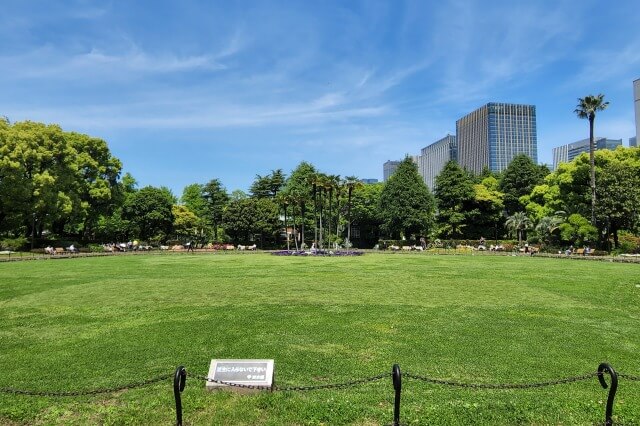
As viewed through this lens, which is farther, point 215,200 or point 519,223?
point 215,200

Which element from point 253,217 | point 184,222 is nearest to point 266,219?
point 253,217

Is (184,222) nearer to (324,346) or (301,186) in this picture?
(301,186)

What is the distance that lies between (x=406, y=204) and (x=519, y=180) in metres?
15.9

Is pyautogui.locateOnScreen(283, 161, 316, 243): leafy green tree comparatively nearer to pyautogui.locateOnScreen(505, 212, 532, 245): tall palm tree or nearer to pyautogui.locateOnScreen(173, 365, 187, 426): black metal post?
pyautogui.locateOnScreen(505, 212, 532, 245): tall palm tree

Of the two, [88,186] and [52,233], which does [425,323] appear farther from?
[52,233]

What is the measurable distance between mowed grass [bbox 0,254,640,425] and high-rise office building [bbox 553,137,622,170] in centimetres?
11153

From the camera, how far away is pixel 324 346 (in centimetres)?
842

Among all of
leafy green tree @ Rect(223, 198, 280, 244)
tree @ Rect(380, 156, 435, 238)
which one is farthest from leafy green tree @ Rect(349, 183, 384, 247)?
leafy green tree @ Rect(223, 198, 280, 244)

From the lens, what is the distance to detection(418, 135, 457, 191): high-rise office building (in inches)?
6156

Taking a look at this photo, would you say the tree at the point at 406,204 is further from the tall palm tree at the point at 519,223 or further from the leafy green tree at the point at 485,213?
the tall palm tree at the point at 519,223

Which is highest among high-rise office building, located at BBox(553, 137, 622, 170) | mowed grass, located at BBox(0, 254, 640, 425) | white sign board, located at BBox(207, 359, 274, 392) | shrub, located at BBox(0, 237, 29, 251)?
high-rise office building, located at BBox(553, 137, 622, 170)

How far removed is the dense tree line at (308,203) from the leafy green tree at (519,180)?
0.44ft

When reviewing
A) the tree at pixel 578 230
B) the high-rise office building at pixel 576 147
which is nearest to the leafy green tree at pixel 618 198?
the tree at pixel 578 230

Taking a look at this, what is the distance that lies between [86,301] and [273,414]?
9.99m
